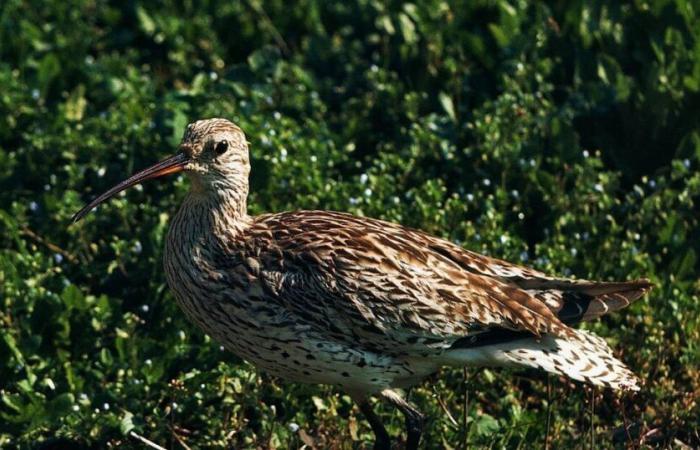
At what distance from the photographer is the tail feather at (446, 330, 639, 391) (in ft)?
Answer: 23.1

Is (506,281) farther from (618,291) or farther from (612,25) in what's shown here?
(612,25)

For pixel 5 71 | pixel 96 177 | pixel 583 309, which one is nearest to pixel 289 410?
pixel 583 309

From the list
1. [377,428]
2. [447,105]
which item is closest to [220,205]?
[377,428]

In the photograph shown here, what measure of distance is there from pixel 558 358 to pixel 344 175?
308cm

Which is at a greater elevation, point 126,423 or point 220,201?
point 220,201

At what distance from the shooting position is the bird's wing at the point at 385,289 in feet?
23.1

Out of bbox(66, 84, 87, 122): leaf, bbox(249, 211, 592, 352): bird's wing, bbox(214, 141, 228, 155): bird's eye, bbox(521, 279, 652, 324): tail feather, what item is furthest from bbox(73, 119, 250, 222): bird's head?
bbox(66, 84, 87, 122): leaf

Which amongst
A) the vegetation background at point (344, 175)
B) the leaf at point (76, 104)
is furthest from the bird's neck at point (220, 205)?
the leaf at point (76, 104)

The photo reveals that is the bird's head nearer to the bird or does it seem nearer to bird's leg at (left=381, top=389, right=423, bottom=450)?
the bird

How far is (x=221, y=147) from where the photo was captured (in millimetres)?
7402

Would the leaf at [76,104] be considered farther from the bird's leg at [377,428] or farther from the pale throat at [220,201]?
the bird's leg at [377,428]

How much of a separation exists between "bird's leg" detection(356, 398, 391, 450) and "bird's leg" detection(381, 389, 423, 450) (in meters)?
0.13

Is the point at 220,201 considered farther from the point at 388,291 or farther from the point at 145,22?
the point at 145,22

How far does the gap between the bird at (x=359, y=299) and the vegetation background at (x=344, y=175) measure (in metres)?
0.33
